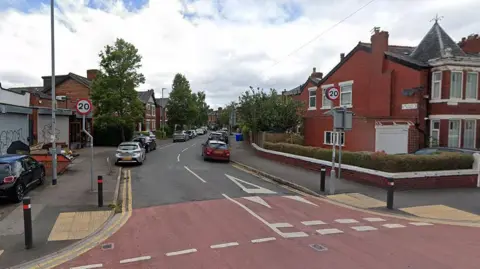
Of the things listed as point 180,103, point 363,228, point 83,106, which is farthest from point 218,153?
point 180,103

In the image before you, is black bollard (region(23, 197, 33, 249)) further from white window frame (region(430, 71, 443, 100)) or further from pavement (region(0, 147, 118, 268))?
white window frame (region(430, 71, 443, 100))

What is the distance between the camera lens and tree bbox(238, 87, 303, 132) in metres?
25.5

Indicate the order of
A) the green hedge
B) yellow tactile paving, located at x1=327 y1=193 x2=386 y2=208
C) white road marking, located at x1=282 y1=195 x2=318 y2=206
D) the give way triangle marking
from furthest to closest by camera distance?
the green hedge < the give way triangle marking < white road marking, located at x1=282 y1=195 x2=318 y2=206 < yellow tactile paving, located at x1=327 y1=193 x2=386 y2=208

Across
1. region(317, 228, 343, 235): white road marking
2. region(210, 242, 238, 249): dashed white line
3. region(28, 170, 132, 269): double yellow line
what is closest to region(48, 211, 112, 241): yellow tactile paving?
region(28, 170, 132, 269): double yellow line

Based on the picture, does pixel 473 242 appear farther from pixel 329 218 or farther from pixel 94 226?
pixel 94 226

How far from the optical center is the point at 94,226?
804 cm

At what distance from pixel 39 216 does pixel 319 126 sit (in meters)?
20.1

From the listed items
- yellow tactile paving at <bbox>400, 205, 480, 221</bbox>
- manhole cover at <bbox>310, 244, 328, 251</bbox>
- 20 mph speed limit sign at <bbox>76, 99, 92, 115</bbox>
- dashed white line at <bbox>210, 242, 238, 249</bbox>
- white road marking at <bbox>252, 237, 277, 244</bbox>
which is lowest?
yellow tactile paving at <bbox>400, 205, 480, 221</bbox>

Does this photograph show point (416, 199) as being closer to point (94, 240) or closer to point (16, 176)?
point (94, 240)

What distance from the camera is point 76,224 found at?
8.16 meters

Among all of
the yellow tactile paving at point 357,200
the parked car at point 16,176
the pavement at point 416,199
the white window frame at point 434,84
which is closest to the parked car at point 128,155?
the parked car at point 16,176

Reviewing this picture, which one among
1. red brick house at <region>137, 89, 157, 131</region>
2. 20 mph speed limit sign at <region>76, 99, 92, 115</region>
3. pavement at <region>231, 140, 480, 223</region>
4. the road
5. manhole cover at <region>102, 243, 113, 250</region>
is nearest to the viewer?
the road

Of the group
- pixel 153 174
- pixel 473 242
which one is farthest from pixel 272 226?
pixel 153 174

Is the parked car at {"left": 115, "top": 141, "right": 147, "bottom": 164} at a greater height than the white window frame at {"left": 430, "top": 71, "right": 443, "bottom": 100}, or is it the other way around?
the white window frame at {"left": 430, "top": 71, "right": 443, "bottom": 100}
